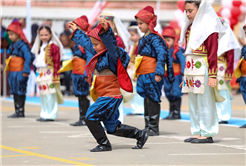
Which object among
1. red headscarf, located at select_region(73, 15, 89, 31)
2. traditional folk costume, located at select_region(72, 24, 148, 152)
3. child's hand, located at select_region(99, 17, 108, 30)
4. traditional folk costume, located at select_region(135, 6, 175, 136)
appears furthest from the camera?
red headscarf, located at select_region(73, 15, 89, 31)

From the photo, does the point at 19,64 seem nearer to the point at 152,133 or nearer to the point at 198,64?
the point at 152,133

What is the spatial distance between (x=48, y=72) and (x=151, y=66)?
2858mm

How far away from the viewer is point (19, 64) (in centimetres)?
1019

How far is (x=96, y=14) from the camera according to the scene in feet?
61.3

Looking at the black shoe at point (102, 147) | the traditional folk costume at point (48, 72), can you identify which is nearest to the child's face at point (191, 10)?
the black shoe at point (102, 147)

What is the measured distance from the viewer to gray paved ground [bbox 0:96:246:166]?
5.21m

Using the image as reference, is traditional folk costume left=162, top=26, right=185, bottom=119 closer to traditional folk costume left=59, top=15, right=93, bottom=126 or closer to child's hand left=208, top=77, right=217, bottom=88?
traditional folk costume left=59, top=15, right=93, bottom=126

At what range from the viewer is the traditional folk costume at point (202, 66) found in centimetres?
639

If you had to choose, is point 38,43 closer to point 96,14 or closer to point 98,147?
point 98,147

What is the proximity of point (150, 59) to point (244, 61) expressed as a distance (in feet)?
7.02

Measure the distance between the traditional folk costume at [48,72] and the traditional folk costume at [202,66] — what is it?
3459 millimetres

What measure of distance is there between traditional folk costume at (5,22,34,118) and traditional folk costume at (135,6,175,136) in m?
3.35

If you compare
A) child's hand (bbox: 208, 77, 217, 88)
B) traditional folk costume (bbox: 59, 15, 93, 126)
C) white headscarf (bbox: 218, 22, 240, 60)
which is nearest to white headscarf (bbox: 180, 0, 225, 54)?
child's hand (bbox: 208, 77, 217, 88)

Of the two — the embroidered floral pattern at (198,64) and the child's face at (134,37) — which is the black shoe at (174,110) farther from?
the embroidered floral pattern at (198,64)
